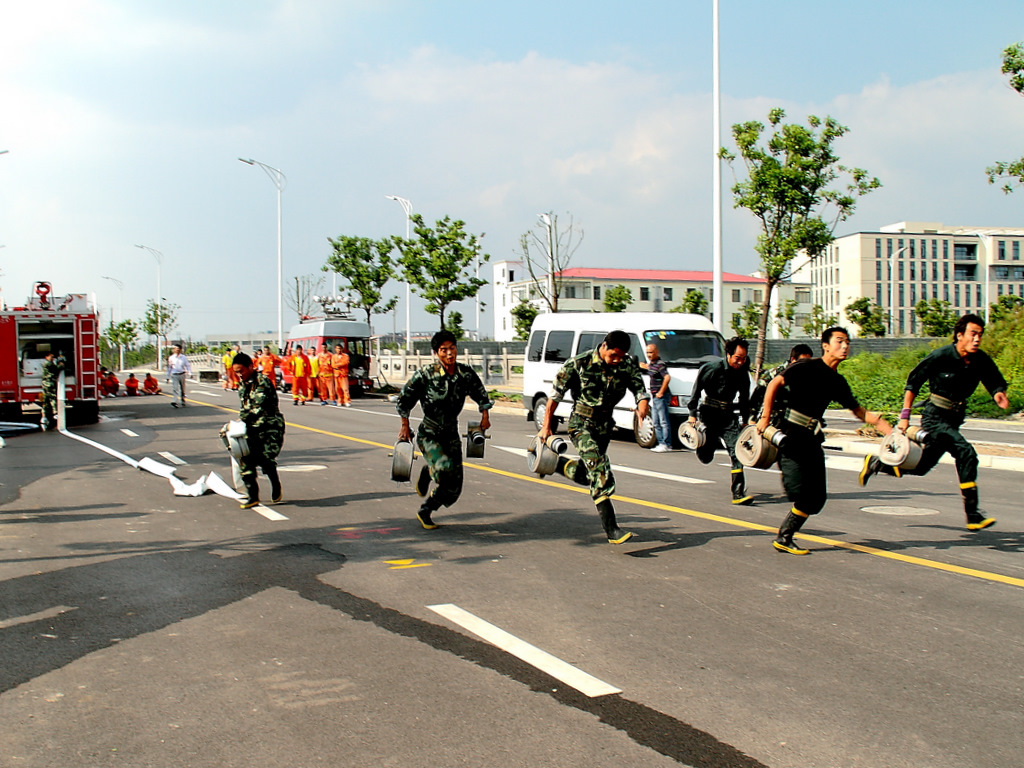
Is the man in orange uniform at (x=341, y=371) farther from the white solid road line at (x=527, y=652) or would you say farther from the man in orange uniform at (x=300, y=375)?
the white solid road line at (x=527, y=652)

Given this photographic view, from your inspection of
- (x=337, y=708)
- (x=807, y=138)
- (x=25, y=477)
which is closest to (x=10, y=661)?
(x=337, y=708)

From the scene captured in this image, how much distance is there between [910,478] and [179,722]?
34.4 ft

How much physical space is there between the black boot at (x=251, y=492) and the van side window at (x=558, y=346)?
878 cm

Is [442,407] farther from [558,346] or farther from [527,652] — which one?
[558,346]

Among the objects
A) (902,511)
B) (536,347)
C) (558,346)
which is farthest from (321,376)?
(902,511)

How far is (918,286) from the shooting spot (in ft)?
388

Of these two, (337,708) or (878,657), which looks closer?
(337,708)

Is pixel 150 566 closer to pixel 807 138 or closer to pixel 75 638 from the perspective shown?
pixel 75 638

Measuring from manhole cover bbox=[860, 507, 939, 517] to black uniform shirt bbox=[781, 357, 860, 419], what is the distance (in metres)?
2.48

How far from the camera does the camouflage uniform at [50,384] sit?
72.8 feet

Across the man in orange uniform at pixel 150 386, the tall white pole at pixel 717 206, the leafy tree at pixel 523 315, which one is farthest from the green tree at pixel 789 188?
the leafy tree at pixel 523 315

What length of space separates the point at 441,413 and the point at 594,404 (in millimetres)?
1435

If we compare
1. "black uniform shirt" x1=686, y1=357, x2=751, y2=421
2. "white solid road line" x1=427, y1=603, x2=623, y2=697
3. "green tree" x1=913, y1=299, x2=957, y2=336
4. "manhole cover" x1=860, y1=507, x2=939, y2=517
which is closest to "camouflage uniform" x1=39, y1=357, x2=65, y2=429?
"black uniform shirt" x1=686, y1=357, x2=751, y2=421

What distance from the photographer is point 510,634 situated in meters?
5.27
